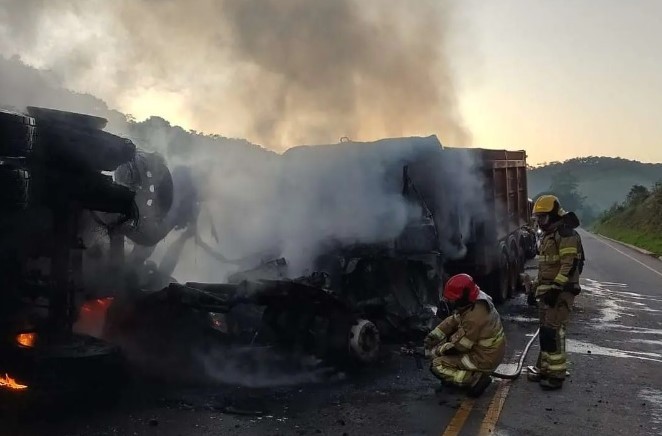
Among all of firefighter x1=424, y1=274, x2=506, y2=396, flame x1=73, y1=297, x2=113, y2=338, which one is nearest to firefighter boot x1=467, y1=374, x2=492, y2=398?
firefighter x1=424, y1=274, x2=506, y2=396

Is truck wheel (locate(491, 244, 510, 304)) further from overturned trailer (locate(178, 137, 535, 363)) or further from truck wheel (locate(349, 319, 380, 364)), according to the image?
truck wheel (locate(349, 319, 380, 364))

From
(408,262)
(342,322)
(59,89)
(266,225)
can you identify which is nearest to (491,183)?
(408,262)

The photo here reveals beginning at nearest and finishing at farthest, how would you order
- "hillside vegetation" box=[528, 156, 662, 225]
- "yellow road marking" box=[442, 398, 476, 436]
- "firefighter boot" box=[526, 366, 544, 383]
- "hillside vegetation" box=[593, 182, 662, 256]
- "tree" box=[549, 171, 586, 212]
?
"yellow road marking" box=[442, 398, 476, 436]
"firefighter boot" box=[526, 366, 544, 383]
"hillside vegetation" box=[593, 182, 662, 256]
"tree" box=[549, 171, 586, 212]
"hillside vegetation" box=[528, 156, 662, 225]

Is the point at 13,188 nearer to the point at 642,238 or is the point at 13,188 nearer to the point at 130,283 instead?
the point at 130,283

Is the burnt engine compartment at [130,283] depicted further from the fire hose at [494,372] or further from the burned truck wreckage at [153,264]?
the fire hose at [494,372]

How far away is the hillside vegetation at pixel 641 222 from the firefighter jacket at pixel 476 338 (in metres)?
23.8

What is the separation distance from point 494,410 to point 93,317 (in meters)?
3.89

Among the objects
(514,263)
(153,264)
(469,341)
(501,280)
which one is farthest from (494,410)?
(514,263)

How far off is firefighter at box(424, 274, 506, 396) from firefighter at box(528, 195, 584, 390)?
599mm

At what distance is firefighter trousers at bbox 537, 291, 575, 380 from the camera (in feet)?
Result: 20.1

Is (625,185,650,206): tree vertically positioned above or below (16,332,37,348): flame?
above

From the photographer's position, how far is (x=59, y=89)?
265 inches

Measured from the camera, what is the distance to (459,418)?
508 cm

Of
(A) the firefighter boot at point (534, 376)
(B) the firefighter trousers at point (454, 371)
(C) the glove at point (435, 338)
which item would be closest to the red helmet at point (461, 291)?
(C) the glove at point (435, 338)
